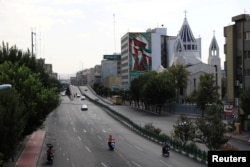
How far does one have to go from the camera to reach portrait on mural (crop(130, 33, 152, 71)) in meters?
178

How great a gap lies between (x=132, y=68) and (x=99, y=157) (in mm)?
141122

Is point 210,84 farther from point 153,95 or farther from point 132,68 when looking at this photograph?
point 132,68

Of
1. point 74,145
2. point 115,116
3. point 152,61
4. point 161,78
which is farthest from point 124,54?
point 74,145

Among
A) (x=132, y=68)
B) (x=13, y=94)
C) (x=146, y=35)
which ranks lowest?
(x=13, y=94)

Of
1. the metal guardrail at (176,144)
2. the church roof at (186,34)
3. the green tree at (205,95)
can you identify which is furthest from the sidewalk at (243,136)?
the church roof at (186,34)

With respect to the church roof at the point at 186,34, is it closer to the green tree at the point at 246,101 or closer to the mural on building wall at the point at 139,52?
the mural on building wall at the point at 139,52

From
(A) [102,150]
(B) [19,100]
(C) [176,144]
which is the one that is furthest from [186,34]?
(B) [19,100]

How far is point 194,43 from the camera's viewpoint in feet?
424

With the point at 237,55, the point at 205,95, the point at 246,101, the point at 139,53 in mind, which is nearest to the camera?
the point at 246,101

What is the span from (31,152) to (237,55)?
38.9m

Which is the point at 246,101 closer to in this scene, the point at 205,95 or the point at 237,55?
the point at 237,55

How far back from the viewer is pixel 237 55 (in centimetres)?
6888

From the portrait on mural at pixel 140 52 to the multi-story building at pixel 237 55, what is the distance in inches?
4204

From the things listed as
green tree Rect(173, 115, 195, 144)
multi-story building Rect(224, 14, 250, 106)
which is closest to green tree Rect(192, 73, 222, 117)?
multi-story building Rect(224, 14, 250, 106)
